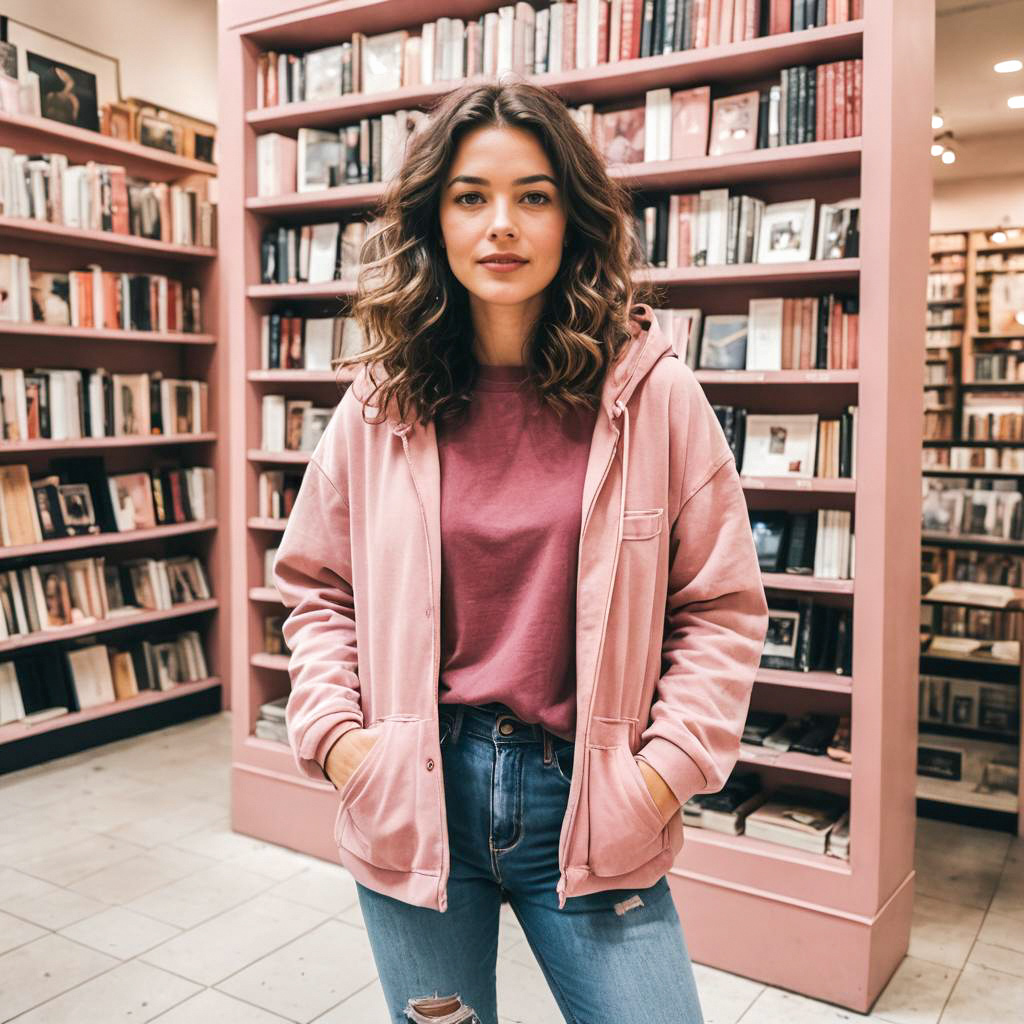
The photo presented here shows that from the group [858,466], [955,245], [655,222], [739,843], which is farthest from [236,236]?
[955,245]

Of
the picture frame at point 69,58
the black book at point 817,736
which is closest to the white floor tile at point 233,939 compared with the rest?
the black book at point 817,736

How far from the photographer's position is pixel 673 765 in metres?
1.14

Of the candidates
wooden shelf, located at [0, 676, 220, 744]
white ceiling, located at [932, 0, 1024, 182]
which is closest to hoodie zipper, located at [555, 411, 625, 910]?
wooden shelf, located at [0, 676, 220, 744]

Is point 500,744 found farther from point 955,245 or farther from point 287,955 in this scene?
point 955,245

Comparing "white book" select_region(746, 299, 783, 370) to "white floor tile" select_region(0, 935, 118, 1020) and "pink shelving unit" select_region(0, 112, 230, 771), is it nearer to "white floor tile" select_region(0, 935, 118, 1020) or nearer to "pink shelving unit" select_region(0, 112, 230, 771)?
"white floor tile" select_region(0, 935, 118, 1020)

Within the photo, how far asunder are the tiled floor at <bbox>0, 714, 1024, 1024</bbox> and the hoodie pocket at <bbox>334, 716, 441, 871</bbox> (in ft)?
4.65

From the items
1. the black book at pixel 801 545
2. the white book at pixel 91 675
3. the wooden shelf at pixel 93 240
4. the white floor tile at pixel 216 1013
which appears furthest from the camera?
the white book at pixel 91 675

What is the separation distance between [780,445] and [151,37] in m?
3.74

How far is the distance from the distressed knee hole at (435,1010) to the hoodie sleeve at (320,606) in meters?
0.29

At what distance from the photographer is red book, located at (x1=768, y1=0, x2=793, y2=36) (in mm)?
2479

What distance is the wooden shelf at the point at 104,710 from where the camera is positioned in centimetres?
392

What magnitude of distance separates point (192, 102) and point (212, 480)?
73.6 inches

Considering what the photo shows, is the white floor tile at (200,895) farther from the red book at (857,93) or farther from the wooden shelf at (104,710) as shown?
the red book at (857,93)

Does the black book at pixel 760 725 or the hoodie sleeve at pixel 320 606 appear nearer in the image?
the hoodie sleeve at pixel 320 606
